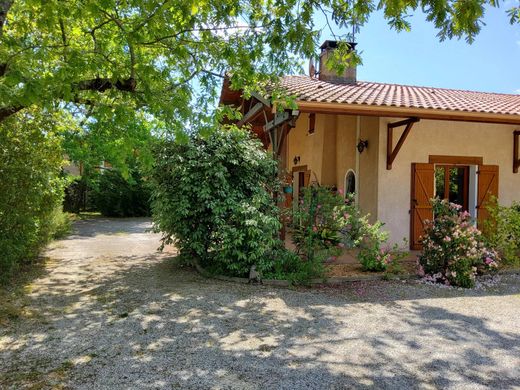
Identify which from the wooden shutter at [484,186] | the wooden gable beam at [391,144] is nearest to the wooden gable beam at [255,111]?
the wooden gable beam at [391,144]

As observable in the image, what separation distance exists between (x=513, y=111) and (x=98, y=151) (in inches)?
657

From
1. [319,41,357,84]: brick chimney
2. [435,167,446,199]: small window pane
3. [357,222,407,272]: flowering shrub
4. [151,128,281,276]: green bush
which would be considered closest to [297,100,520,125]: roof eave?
[151,128,281,276]: green bush

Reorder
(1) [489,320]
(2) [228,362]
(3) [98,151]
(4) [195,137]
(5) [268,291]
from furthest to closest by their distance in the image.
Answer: (3) [98,151] → (4) [195,137] → (5) [268,291] → (1) [489,320] → (2) [228,362]

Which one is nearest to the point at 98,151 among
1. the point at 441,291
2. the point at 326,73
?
the point at 326,73

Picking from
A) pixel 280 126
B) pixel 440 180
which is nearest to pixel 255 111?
pixel 280 126

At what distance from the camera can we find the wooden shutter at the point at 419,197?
9.42 metres

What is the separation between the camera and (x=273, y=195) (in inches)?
305

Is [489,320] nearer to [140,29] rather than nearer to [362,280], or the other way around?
[362,280]

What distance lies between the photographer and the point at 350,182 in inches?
431

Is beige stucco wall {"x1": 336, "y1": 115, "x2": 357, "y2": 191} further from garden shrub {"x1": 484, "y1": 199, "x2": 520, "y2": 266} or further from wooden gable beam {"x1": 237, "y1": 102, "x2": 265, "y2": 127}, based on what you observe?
garden shrub {"x1": 484, "y1": 199, "x2": 520, "y2": 266}

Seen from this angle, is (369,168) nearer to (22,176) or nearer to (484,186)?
(484,186)

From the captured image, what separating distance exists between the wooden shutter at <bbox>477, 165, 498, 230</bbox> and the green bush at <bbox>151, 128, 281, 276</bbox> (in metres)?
5.21

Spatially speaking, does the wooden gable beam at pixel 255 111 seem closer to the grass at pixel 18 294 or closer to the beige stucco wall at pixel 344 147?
the beige stucco wall at pixel 344 147

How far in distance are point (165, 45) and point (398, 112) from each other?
4367mm
